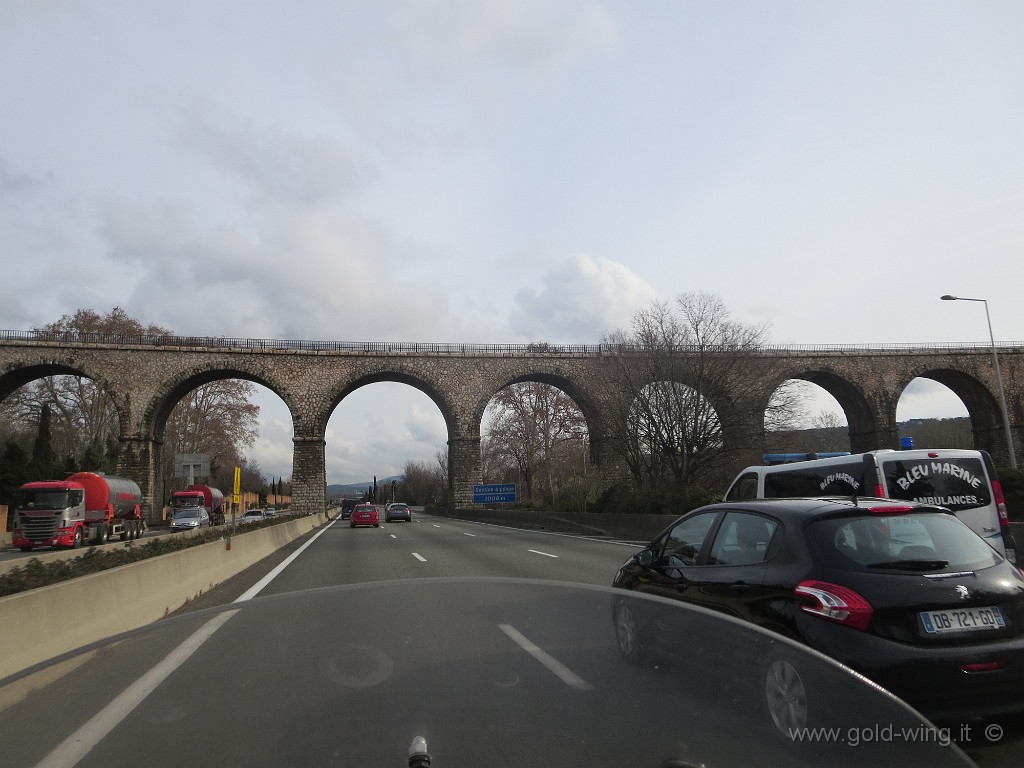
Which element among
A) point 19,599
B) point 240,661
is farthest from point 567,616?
point 19,599

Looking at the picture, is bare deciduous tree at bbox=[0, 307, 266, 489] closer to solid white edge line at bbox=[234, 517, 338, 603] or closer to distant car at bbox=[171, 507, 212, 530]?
distant car at bbox=[171, 507, 212, 530]

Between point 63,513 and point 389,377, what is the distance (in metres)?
30.1

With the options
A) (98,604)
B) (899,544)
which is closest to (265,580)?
(98,604)

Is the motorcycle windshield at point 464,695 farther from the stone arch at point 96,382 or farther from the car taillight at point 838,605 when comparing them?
the stone arch at point 96,382

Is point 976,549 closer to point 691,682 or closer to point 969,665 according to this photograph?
point 969,665

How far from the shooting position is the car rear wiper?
404 centimetres

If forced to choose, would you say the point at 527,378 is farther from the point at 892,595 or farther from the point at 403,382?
the point at 892,595

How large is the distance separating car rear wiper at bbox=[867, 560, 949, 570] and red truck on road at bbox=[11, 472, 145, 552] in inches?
1163

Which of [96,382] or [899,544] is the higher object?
[96,382]

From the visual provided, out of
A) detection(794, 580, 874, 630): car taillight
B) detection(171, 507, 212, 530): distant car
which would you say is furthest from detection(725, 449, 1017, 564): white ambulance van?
detection(171, 507, 212, 530): distant car

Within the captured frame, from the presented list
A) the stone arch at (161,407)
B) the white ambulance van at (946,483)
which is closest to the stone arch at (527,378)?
the stone arch at (161,407)

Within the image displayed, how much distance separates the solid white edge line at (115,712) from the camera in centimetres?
165

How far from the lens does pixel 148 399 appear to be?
4862 centimetres

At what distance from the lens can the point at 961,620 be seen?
3.81m
